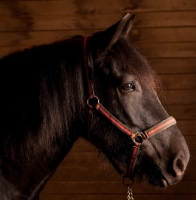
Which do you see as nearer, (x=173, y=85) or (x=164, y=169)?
(x=164, y=169)

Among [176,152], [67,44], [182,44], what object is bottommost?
[182,44]

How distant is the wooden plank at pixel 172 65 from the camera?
90.8 inches

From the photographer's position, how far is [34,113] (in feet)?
3.66

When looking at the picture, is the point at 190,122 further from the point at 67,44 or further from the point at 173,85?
the point at 67,44

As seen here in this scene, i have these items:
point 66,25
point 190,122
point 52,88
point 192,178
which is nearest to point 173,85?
point 190,122

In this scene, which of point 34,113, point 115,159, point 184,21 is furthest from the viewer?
point 184,21

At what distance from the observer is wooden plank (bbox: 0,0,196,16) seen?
227 cm

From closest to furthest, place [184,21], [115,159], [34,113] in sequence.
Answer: [34,113] → [115,159] → [184,21]

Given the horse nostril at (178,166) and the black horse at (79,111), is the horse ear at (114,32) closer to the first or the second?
the black horse at (79,111)

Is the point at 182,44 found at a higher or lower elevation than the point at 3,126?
lower

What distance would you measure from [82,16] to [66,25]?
0.11 meters

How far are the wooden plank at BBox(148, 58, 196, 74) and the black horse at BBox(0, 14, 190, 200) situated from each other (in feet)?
3.68

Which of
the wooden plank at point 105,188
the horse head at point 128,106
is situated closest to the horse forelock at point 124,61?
the horse head at point 128,106

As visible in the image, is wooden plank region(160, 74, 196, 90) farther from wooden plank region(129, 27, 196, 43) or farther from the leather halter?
the leather halter
